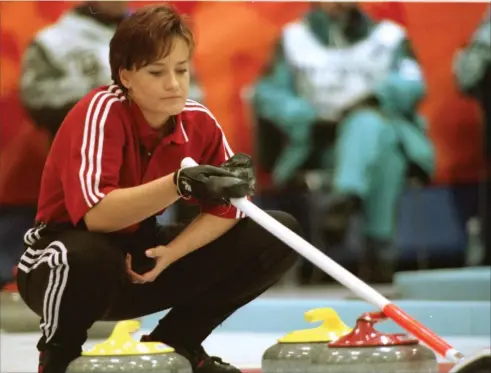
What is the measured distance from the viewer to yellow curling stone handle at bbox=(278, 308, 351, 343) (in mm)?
2174

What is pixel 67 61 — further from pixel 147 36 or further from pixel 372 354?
pixel 372 354

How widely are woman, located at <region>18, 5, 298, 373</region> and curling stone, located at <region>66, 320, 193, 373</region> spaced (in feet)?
0.46

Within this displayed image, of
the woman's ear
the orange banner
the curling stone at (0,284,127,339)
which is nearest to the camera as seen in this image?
the woman's ear

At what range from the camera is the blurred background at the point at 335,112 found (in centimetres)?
532

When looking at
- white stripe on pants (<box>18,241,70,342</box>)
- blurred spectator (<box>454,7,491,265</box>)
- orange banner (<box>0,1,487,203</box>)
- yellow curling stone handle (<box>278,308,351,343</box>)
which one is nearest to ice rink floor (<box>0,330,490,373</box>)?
yellow curling stone handle (<box>278,308,351,343</box>)

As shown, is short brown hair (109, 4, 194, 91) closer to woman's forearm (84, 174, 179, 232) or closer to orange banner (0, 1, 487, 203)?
woman's forearm (84, 174, 179, 232)

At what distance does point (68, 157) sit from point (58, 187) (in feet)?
0.35

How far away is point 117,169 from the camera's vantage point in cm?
210

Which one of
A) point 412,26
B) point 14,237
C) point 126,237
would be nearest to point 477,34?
point 412,26

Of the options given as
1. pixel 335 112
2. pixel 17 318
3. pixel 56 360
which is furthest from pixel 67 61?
pixel 56 360

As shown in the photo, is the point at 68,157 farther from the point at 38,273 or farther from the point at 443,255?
the point at 443,255

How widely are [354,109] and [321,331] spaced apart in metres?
3.24

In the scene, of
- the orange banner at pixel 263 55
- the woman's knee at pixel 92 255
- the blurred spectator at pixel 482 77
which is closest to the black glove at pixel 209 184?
the woman's knee at pixel 92 255

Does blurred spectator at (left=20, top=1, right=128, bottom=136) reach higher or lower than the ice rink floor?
higher
